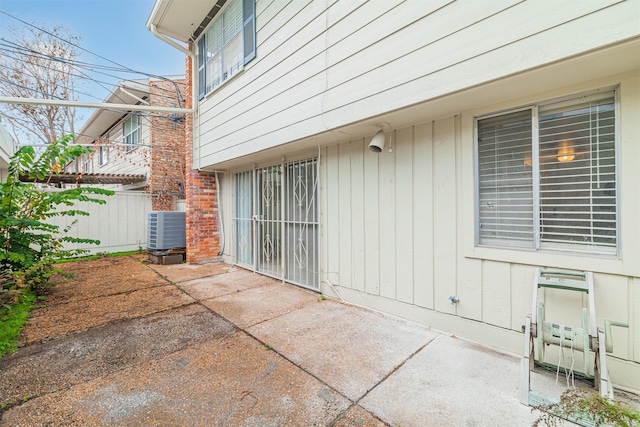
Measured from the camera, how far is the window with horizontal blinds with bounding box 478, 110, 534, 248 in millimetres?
2438

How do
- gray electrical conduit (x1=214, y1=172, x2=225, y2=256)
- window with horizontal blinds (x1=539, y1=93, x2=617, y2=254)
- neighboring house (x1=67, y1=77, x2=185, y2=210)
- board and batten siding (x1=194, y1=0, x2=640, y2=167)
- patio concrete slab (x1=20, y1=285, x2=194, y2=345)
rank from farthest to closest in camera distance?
neighboring house (x1=67, y1=77, x2=185, y2=210), gray electrical conduit (x1=214, y1=172, x2=225, y2=256), patio concrete slab (x1=20, y1=285, x2=194, y2=345), window with horizontal blinds (x1=539, y1=93, x2=617, y2=254), board and batten siding (x1=194, y1=0, x2=640, y2=167)

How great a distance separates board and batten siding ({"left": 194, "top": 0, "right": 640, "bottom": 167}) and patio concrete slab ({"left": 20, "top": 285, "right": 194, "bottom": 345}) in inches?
106

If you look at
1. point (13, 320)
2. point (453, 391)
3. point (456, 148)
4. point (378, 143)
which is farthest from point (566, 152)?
point (13, 320)

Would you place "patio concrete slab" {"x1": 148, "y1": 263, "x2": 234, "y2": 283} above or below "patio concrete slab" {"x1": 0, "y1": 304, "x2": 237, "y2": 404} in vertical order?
above

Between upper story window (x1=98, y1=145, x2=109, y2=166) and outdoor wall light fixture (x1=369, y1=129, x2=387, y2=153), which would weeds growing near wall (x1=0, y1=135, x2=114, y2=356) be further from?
upper story window (x1=98, y1=145, x2=109, y2=166)

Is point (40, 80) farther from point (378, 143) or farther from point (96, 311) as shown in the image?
point (378, 143)

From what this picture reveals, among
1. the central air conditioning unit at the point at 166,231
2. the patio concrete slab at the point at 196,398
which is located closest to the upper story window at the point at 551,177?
the patio concrete slab at the point at 196,398

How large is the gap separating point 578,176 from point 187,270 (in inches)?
243

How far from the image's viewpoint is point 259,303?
151 inches

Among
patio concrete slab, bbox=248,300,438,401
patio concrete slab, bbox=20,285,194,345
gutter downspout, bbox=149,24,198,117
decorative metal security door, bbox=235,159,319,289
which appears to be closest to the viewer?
patio concrete slab, bbox=248,300,438,401

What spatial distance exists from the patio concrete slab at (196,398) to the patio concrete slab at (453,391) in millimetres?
362

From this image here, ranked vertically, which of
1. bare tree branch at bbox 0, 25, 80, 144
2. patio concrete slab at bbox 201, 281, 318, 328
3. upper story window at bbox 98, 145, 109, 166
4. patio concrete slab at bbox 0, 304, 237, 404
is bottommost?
patio concrete slab at bbox 0, 304, 237, 404

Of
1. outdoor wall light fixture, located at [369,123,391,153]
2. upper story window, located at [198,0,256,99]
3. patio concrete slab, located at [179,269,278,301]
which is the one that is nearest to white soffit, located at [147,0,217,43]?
upper story window, located at [198,0,256,99]

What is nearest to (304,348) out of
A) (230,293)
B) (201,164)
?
(230,293)
